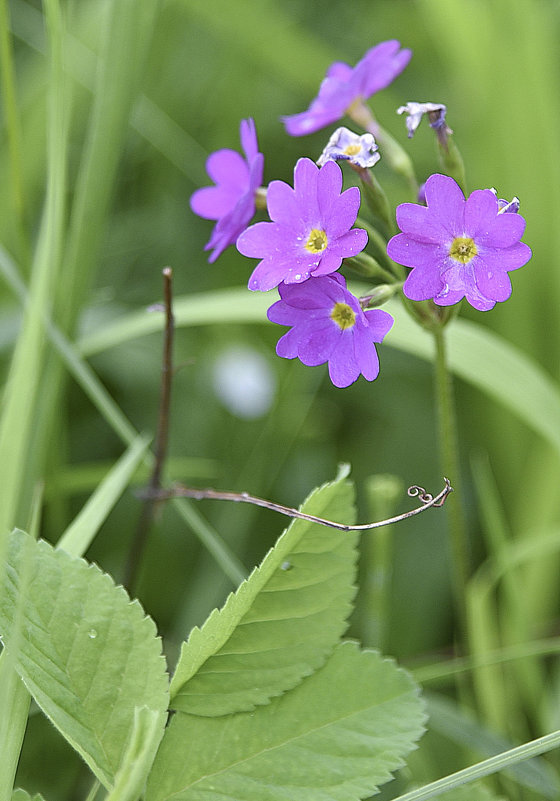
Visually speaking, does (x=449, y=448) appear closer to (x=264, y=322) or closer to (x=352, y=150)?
(x=352, y=150)

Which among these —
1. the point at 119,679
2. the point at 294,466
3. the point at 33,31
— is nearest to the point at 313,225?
the point at 119,679

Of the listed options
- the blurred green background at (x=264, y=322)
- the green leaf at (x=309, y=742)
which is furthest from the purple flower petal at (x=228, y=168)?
the green leaf at (x=309, y=742)

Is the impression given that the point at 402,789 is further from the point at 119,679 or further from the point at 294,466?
the point at 294,466

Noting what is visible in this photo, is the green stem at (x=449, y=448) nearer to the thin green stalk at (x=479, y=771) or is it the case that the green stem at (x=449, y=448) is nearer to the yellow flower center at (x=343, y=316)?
the yellow flower center at (x=343, y=316)

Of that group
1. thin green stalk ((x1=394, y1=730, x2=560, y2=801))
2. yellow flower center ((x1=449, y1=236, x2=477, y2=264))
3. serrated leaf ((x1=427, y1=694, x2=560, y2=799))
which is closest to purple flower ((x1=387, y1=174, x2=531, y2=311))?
yellow flower center ((x1=449, y1=236, x2=477, y2=264))

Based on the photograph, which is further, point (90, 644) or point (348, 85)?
point (348, 85)

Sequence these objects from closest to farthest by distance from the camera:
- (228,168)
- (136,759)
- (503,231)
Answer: (136,759) → (503,231) → (228,168)

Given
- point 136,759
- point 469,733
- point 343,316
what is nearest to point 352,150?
point 343,316
